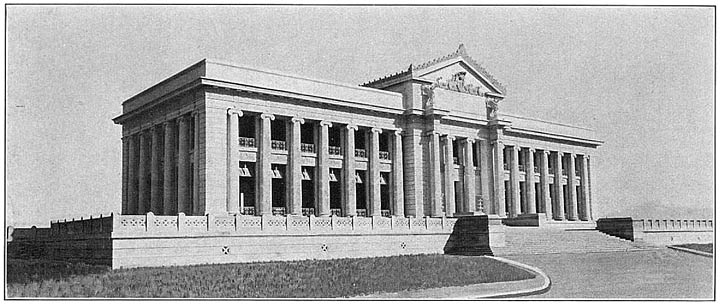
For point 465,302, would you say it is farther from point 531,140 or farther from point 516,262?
point 531,140

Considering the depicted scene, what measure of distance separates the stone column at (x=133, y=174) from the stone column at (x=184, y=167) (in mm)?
7671

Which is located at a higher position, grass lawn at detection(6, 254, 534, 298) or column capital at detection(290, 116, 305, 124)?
column capital at detection(290, 116, 305, 124)

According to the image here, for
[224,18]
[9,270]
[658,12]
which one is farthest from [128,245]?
[658,12]

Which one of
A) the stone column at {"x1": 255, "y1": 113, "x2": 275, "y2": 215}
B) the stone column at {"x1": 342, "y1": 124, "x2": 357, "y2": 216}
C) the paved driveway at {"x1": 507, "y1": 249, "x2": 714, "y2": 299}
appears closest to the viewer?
the paved driveway at {"x1": 507, "y1": 249, "x2": 714, "y2": 299}

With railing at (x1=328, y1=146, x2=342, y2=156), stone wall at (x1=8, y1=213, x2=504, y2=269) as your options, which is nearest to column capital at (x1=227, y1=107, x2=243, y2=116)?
railing at (x1=328, y1=146, x2=342, y2=156)

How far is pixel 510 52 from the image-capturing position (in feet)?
100

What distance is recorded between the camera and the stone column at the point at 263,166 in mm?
39406

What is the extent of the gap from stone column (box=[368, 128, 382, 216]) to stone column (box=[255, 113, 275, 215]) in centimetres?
703

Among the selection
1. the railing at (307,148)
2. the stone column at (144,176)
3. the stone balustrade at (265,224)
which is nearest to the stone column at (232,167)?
the railing at (307,148)

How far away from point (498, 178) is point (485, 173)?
3.04ft

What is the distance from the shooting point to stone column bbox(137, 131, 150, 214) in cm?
4562

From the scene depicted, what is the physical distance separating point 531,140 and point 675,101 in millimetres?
26839

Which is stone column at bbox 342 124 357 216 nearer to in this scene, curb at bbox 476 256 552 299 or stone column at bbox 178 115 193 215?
stone column at bbox 178 115 193 215

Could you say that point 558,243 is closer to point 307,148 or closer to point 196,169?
point 307,148
